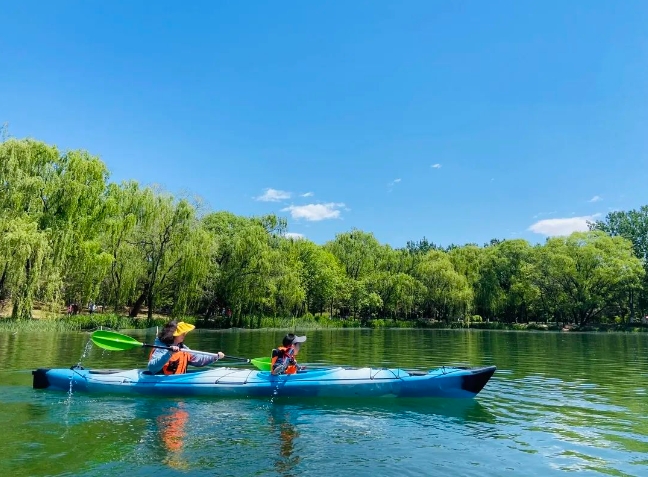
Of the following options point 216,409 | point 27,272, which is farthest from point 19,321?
point 216,409

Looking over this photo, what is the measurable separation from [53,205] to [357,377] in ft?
67.7

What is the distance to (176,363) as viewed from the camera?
1030 cm

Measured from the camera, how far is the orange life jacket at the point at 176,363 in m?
10.2

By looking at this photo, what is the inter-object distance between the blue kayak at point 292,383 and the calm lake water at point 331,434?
8.2 inches

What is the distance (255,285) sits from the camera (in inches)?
1431

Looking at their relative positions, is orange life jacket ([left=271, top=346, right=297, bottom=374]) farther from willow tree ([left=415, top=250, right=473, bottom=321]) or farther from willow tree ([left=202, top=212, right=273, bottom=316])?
willow tree ([left=415, top=250, right=473, bottom=321])

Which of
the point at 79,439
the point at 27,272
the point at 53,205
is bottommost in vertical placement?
the point at 79,439

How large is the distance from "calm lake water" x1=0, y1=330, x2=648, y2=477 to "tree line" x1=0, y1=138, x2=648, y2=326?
13.0 m

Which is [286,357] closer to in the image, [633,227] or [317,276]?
[317,276]

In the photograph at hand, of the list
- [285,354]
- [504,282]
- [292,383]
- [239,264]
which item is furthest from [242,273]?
[504,282]

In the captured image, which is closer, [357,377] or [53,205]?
[357,377]

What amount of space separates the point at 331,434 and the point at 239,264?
29724mm

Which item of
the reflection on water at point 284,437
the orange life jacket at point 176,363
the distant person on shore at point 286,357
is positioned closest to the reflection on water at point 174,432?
the orange life jacket at point 176,363

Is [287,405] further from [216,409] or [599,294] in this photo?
[599,294]
